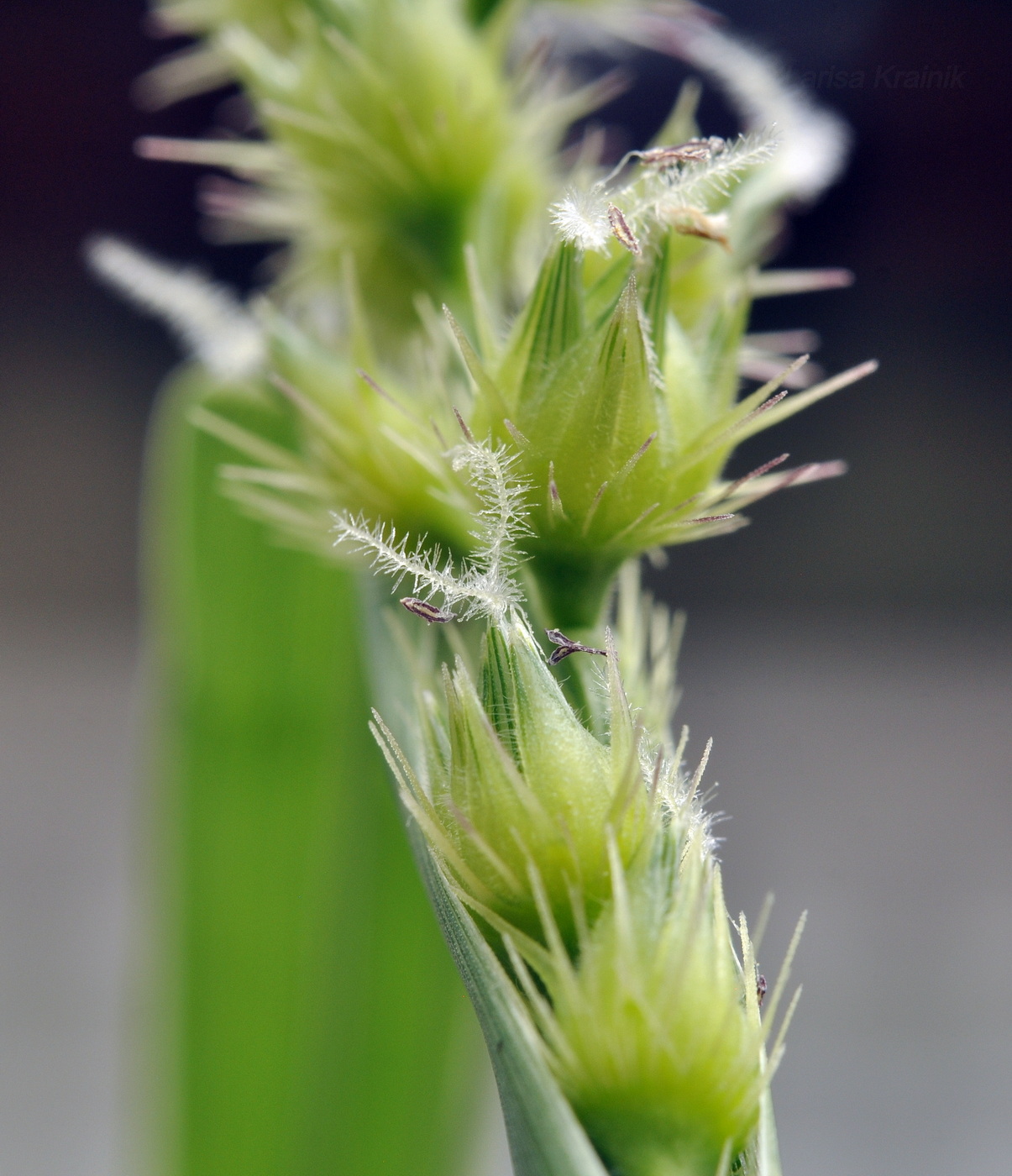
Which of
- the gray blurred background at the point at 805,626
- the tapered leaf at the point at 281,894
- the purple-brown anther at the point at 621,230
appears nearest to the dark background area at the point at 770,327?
the gray blurred background at the point at 805,626

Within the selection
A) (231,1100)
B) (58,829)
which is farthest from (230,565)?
(58,829)

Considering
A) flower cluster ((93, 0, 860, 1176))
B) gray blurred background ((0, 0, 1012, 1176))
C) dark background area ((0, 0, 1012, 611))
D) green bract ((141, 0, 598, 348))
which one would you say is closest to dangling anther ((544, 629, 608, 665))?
flower cluster ((93, 0, 860, 1176))

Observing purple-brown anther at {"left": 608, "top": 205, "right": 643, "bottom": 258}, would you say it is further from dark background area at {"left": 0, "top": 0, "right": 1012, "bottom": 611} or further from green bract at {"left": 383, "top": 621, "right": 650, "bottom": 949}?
dark background area at {"left": 0, "top": 0, "right": 1012, "bottom": 611}

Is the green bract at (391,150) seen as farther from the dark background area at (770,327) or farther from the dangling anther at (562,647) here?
the dark background area at (770,327)

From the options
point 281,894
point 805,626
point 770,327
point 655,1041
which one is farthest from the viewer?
point 805,626

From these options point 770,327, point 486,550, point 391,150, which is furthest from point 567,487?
point 770,327

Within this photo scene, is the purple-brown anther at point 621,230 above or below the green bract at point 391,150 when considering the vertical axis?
below

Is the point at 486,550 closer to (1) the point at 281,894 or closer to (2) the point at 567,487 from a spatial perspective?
(2) the point at 567,487

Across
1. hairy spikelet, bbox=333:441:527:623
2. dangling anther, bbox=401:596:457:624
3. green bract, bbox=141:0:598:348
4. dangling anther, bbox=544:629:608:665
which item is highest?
green bract, bbox=141:0:598:348
